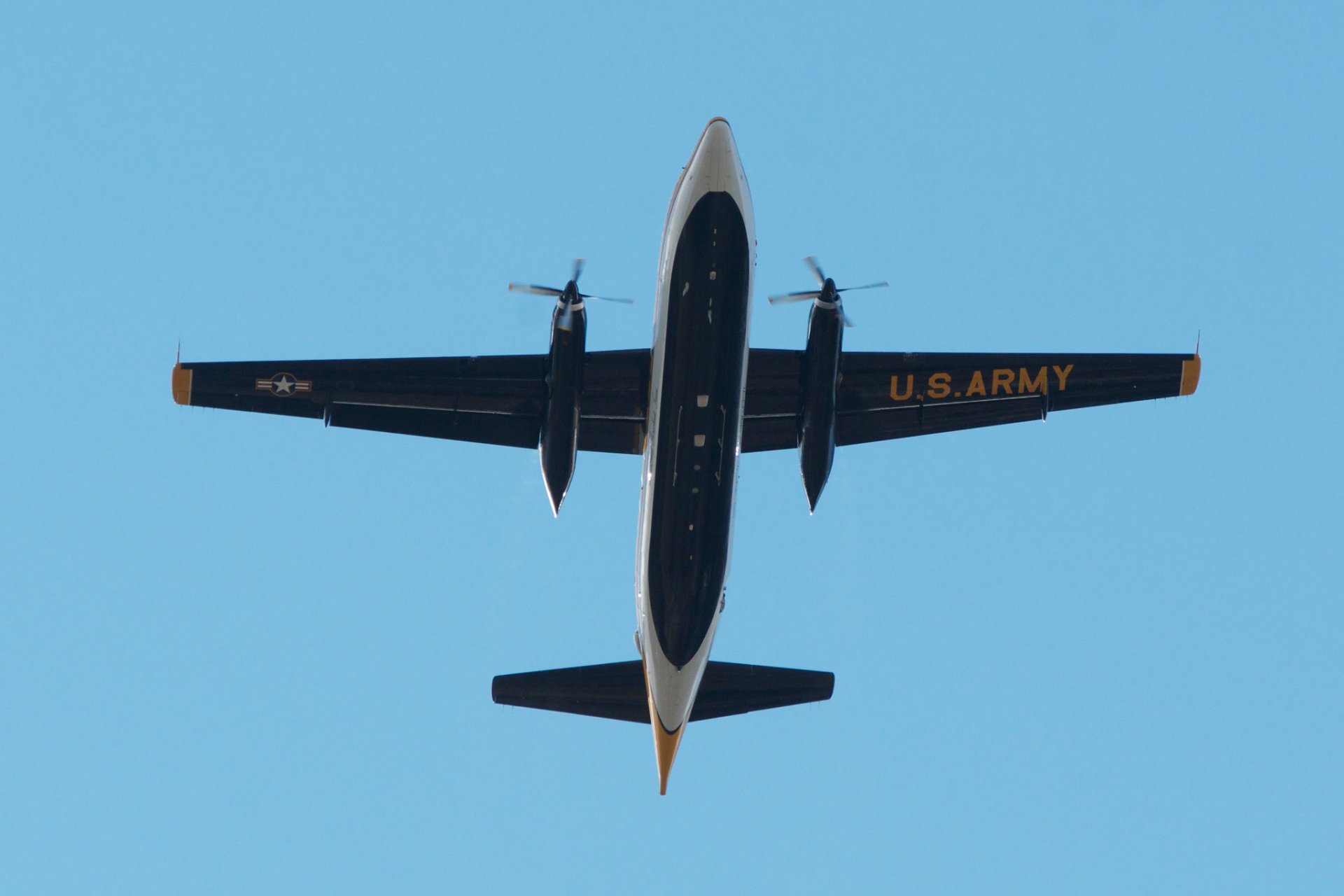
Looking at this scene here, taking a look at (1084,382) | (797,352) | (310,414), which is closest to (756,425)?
(797,352)

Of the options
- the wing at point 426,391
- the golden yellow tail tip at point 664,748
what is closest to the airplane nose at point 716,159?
the wing at point 426,391

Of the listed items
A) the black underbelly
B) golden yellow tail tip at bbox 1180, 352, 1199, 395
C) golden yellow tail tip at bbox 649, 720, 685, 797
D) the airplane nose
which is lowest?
golden yellow tail tip at bbox 649, 720, 685, 797

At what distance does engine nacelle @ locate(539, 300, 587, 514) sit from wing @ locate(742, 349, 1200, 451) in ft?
13.4

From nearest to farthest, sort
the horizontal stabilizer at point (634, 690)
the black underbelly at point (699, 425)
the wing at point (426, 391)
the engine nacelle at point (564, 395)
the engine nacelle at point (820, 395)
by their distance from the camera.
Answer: the black underbelly at point (699, 425), the engine nacelle at point (564, 395), the engine nacelle at point (820, 395), the wing at point (426, 391), the horizontal stabilizer at point (634, 690)

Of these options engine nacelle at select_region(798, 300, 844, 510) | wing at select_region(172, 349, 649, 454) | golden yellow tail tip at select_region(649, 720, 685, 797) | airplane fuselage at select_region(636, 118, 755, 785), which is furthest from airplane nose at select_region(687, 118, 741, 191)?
golden yellow tail tip at select_region(649, 720, 685, 797)

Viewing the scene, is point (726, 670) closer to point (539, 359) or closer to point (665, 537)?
point (665, 537)

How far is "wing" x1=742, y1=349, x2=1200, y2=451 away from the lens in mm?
31672

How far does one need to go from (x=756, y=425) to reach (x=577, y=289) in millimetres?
5267

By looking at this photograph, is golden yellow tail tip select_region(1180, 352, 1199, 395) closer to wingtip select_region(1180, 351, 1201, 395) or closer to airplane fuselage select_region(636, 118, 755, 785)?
wingtip select_region(1180, 351, 1201, 395)

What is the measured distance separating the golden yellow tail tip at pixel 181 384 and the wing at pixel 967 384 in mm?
10648

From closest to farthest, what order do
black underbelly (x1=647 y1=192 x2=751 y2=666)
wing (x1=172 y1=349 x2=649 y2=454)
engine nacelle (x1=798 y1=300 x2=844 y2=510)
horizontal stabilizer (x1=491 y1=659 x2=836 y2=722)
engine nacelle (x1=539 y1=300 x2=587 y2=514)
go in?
black underbelly (x1=647 y1=192 x2=751 y2=666)
engine nacelle (x1=539 y1=300 x2=587 y2=514)
engine nacelle (x1=798 y1=300 x2=844 y2=510)
wing (x1=172 y1=349 x2=649 y2=454)
horizontal stabilizer (x1=491 y1=659 x2=836 y2=722)

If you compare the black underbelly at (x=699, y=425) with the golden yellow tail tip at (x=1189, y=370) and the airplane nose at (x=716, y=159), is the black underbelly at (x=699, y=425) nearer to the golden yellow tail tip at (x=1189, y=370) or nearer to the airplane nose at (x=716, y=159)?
the airplane nose at (x=716, y=159)

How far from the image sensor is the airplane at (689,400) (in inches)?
1086

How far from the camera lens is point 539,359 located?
101 feet
